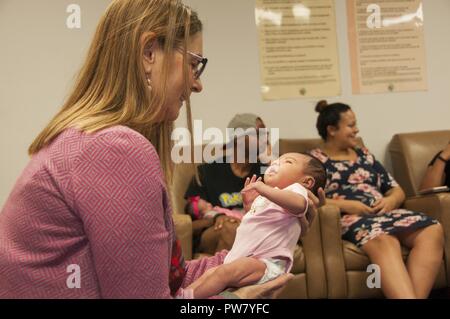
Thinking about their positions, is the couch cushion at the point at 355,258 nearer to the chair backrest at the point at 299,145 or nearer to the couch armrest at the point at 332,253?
the couch armrest at the point at 332,253

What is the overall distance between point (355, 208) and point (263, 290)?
191cm

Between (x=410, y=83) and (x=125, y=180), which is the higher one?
(x=410, y=83)

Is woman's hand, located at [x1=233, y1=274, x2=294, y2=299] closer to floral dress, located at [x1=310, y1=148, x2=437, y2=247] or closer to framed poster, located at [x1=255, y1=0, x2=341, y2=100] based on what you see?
floral dress, located at [x1=310, y1=148, x2=437, y2=247]

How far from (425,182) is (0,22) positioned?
2875 mm

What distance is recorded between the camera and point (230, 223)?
8.70 ft

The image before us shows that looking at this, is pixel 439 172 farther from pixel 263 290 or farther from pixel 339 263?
pixel 263 290

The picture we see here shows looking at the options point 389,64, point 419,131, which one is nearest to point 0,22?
point 389,64

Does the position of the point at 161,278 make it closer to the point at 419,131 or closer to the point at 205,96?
the point at 205,96

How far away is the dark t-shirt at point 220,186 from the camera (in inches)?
117

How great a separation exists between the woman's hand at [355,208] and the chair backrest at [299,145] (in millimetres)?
528

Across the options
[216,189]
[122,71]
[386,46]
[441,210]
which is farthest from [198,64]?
[386,46]

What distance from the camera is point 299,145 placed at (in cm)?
348

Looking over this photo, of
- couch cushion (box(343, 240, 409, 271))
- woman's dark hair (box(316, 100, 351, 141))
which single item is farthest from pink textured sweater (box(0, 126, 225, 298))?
woman's dark hair (box(316, 100, 351, 141))

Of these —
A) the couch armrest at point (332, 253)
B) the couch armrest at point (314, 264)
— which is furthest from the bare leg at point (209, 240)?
the couch armrest at point (332, 253)
